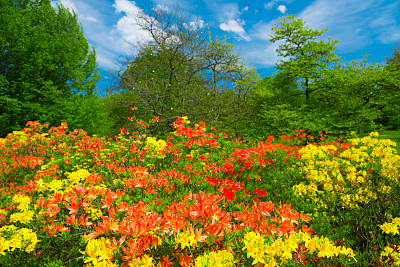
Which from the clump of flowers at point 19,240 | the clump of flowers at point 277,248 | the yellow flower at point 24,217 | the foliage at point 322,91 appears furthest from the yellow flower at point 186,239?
the foliage at point 322,91

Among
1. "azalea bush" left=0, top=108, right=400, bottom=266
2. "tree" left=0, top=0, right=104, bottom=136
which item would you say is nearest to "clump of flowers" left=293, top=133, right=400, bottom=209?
"azalea bush" left=0, top=108, right=400, bottom=266

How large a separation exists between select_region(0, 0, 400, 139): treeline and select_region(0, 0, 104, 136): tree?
59mm

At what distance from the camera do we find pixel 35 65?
13102 mm

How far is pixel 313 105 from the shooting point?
15.9 meters

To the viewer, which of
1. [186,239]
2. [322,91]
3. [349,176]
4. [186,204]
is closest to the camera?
[186,239]

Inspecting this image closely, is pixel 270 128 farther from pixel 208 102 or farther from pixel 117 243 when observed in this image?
pixel 117 243

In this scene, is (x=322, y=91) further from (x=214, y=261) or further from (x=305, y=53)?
(x=214, y=261)

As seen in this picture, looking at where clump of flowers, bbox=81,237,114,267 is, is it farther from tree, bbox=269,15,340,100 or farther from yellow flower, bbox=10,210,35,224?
tree, bbox=269,15,340,100

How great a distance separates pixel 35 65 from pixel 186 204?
51.3ft

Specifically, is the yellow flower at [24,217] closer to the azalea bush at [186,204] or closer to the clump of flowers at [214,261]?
the azalea bush at [186,204]

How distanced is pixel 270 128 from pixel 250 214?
15122 millimetres

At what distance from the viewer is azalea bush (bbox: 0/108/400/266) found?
1619 millimetres

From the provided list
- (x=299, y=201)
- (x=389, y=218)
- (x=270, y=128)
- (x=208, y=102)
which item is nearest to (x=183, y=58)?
(x=208, y=102)

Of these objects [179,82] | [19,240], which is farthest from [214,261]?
[179,82]
